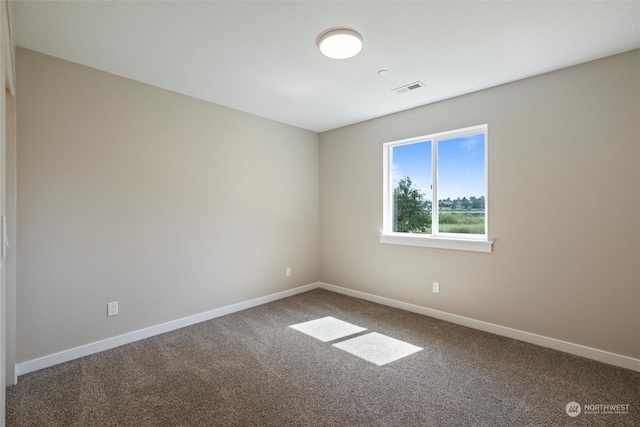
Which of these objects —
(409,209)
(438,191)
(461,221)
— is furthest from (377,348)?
(438,191)

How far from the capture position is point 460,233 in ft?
11.1

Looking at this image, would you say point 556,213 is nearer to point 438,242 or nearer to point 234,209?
point 438,242

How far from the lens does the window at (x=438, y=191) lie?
3221 millimetres

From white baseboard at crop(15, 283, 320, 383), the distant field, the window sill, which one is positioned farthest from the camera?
the distant field

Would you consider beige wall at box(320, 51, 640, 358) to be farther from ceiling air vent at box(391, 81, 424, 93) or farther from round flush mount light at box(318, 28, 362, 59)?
round flush mount light at box(318, 28, 362, 59)

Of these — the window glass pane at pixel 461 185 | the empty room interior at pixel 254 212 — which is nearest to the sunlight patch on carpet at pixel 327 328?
the empty room interior at pixel 254 212

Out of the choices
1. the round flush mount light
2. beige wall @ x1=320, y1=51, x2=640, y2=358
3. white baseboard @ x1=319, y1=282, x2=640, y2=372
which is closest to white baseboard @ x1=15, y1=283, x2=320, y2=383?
white baseboard @ x1=319, y1=282, x2=640, y2=372

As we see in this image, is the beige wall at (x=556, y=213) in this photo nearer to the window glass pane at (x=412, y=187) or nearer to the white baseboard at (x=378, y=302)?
the white baseboard at (x=378, y=302)

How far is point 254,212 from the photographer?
3867 mm

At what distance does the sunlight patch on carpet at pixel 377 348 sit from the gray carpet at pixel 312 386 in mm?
71

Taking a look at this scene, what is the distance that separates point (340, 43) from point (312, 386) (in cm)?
249

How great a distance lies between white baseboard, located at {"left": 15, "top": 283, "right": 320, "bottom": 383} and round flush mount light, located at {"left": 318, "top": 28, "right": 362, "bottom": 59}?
2.92m

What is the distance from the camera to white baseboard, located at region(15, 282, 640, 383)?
92.5 inches

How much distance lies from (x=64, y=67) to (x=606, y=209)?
4.57m
